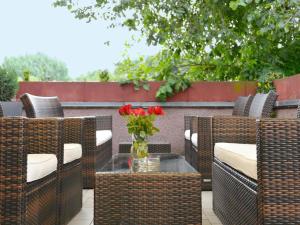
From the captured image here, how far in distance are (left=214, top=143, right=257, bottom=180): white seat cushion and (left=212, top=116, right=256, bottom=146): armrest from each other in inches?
6.1

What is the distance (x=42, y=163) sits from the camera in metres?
1.75

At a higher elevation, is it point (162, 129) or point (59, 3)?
point (59, 3)

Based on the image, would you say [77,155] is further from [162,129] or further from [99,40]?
[99,40]

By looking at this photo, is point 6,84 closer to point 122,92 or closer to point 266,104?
point 122,92

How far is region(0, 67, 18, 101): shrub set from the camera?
4.13 meters

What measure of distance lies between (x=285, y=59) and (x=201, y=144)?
9.73 ft

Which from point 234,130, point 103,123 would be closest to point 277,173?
point 234,130

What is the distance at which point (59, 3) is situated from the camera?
7.23 meters

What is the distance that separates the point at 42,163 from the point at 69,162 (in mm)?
754

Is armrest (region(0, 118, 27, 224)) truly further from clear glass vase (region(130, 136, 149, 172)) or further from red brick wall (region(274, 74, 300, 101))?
red brick wall (region(274, 74, 300, 101))

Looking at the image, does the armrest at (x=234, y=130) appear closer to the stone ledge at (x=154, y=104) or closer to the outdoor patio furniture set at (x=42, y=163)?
the outdoor patio furniture set at (x=42, y=163)

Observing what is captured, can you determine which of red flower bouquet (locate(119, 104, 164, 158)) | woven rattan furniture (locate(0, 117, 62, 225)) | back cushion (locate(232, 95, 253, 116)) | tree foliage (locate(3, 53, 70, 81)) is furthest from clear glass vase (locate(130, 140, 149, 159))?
tree foliage (locate(3, 53, 70, 81))

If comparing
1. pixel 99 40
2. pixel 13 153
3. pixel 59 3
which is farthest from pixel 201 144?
pixel 59 3

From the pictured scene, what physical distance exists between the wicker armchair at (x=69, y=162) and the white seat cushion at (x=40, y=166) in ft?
0.76
